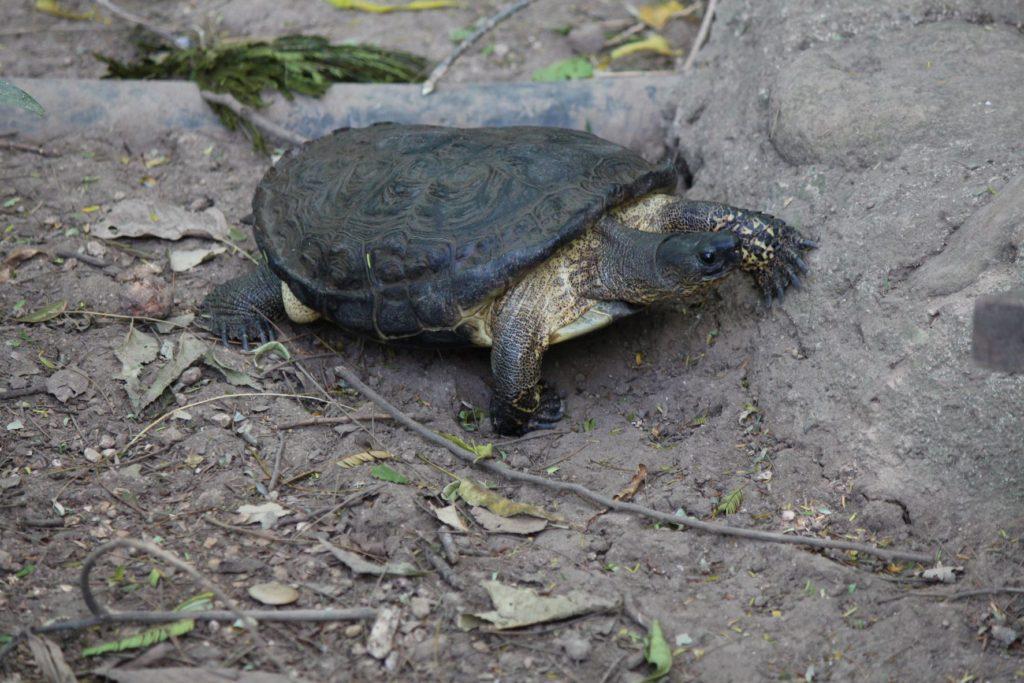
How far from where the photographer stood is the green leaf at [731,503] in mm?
4193

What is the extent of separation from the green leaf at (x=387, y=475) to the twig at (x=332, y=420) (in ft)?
1.82

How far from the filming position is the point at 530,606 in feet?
11.8

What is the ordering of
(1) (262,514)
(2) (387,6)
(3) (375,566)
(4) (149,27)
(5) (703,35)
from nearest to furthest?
(3) (375,566) < (1) (262,514) < (5) (703,35) < (4) (149,27) < (2) (387,6)

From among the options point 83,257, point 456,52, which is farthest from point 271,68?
point 83,257

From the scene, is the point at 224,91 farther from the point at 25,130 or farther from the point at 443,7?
the point at 443,7

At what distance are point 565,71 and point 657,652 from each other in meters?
5.84

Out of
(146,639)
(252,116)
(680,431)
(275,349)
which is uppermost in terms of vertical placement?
(252,116)

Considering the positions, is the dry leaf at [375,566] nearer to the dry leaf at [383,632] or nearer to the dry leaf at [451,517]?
the dry leaf at [383,632]

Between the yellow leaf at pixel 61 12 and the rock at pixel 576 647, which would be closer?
the rock at pixel 576 647

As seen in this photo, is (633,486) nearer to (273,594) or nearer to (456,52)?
(273,594)

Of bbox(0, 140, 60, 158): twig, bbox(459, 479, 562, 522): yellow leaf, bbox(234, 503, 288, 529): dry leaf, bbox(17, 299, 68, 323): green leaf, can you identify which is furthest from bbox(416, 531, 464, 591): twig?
bbox(0, 140, 60, 158): twig

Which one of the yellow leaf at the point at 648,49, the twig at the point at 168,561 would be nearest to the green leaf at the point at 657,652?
the twig at the point at 168,561

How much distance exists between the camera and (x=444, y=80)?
8312 millimetres

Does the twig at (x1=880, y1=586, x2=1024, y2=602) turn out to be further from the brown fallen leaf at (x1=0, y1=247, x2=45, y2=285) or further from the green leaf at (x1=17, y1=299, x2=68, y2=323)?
the brown fallen leaf at (x1=0, y1=247, x2=45, y2=285)
